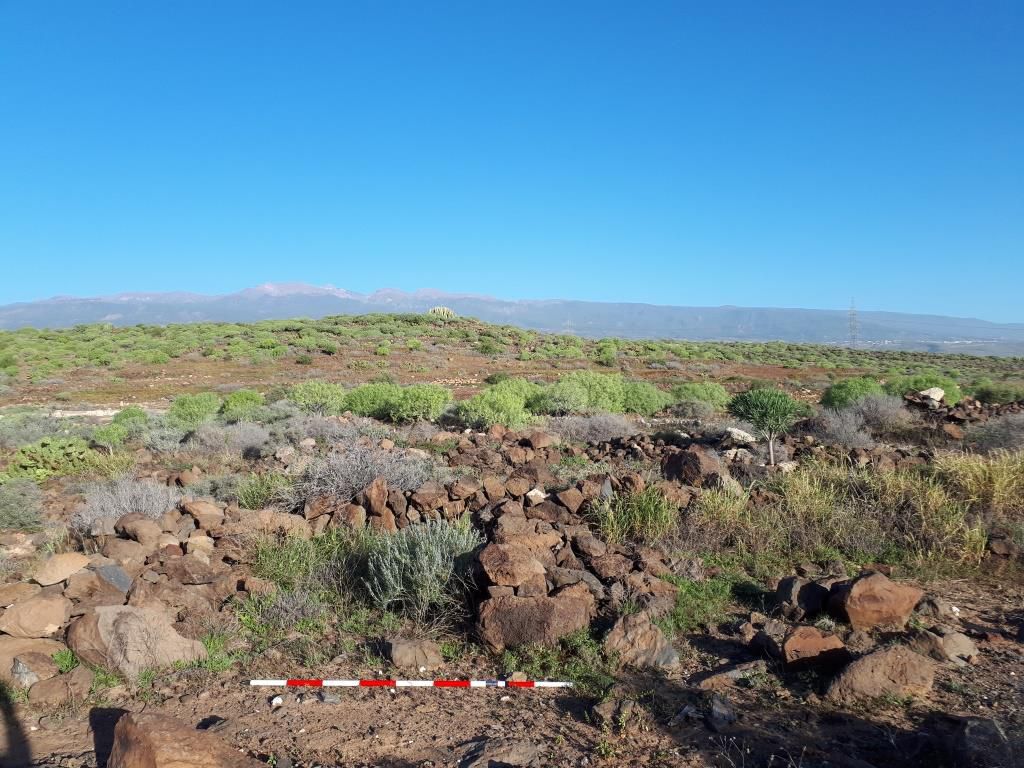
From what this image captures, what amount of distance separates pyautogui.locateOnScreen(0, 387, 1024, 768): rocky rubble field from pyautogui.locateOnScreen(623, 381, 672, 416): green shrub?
9785 millimetres

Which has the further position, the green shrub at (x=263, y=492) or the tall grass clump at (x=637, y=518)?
the green shrub at (x=263, y=492)

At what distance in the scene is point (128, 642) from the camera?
432 cm

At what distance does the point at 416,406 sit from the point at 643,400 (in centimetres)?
620

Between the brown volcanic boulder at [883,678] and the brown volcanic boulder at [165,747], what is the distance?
309 centimetres

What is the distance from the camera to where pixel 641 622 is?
14.6ft

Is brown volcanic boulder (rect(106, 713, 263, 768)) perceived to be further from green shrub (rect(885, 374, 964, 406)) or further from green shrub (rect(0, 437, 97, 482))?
green shrub (rect(885, 374, 964, 406))

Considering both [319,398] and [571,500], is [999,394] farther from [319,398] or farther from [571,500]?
[319,398]

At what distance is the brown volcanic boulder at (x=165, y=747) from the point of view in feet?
10.1

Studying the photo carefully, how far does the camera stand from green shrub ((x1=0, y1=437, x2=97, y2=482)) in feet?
31.3

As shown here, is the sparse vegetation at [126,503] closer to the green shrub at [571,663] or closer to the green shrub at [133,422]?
the green shrub at [571,663]

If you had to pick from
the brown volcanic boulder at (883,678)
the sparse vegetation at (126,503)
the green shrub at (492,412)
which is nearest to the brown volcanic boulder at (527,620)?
Result: the brown volcanic boulder at (883,678)

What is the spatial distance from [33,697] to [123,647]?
0.50 metres

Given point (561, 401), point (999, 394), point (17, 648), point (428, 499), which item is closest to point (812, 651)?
point (428, 499)

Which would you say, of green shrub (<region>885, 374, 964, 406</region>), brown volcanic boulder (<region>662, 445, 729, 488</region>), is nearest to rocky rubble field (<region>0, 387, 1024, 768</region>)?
brown volcanic boulder (<region>662, 445, 729, 488</region>)
